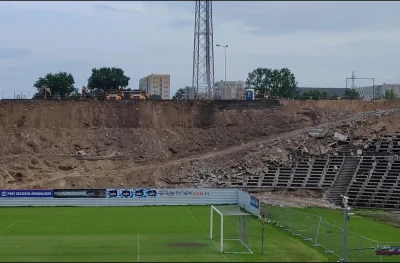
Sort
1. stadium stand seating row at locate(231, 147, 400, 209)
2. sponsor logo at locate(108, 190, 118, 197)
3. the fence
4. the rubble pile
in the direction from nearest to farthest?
1. the fence
2. sponsor logo at locate(108, 190, 118, 197)
3. stadium stand seating row at locate(231, 147, 400, 209)
4. the rubble pile

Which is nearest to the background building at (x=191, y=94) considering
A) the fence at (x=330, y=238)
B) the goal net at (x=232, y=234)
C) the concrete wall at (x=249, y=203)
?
the concrete wall at (x=249, y=203)

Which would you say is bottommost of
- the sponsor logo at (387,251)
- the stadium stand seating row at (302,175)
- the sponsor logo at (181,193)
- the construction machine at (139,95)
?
the sponsor logo at (181,193)

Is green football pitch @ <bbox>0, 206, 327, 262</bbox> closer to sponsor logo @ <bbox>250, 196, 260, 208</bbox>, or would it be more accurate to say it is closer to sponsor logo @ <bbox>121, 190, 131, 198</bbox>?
sponsor logo @ <bbox>250, 196, 260, 208</bbox>

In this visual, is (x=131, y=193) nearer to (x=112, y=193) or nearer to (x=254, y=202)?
(x=112, y=193)

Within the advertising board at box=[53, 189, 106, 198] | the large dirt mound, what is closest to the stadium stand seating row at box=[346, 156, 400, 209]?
the large dirt mound

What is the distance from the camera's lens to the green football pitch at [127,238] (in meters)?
30.9

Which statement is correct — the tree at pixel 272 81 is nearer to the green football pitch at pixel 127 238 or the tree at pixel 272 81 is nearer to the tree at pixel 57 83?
the tree at pixel 57 83

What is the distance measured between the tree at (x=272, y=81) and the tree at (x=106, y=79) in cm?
4077

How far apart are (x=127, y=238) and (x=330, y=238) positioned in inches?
474

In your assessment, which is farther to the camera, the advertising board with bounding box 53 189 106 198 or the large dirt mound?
the large dirt mound

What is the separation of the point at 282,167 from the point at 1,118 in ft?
120

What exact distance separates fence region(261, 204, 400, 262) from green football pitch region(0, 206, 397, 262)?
33.4 inches

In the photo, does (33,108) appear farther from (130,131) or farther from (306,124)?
(306,124)

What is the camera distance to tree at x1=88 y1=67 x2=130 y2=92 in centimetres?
11094
